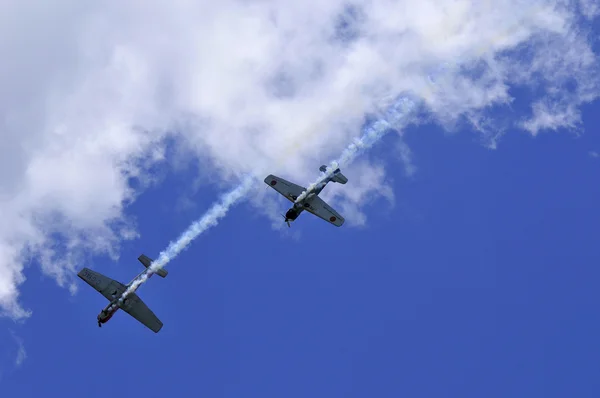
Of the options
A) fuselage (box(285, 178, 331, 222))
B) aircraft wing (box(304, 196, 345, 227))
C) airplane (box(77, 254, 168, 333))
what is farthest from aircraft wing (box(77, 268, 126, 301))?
aircraft wing (box(304, 196, 345, 227))

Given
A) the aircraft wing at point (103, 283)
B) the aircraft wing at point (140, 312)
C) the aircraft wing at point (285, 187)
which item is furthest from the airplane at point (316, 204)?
the aircraft wing at point (103, 283)

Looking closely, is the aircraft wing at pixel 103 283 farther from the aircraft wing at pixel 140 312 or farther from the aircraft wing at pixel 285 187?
the aircraft wing at pixel 285 187

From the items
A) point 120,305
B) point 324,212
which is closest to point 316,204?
point 324,212

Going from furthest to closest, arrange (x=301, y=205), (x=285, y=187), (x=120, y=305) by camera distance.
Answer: (x=285, y=187)
(x=301, y=205)
(x=120, y=305)

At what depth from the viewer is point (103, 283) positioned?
331 ft

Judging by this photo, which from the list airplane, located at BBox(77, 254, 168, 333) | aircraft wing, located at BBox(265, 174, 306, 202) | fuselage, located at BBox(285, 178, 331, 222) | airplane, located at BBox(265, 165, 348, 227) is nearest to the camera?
airplane, located at BBox(77, 254, 168, 333)

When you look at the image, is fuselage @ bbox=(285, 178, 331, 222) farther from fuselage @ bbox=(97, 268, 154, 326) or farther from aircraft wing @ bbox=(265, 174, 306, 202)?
fuselage @ bbox=(97, 268, 154, 326)

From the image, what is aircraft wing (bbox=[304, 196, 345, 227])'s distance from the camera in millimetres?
103250

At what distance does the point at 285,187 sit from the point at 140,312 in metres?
22.7

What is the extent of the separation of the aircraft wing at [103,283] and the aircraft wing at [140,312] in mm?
1453

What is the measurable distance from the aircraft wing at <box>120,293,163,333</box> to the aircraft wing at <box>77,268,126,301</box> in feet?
4.77

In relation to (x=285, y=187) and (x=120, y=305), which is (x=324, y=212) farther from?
(x=120, y=305)

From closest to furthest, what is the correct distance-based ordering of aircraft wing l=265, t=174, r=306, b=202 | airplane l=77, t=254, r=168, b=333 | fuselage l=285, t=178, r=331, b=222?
airplane l=77, t=254, r=168, b=333
fuselage l=285, t=178, r=331, b=222
aircraft wing l=265, t=174, r=306, b=202

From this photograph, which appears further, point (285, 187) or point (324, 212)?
point (285, 187)
